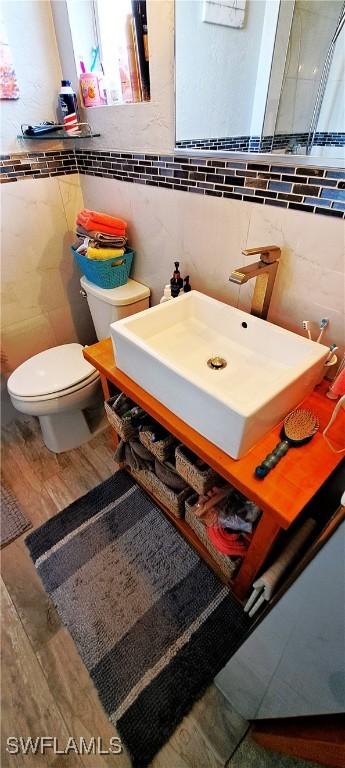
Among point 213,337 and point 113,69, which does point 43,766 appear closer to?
point 213,337

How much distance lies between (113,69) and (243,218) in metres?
0.81

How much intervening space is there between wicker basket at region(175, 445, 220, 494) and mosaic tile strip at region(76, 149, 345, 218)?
27.7 inches

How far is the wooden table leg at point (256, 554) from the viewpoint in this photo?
0.73 metres

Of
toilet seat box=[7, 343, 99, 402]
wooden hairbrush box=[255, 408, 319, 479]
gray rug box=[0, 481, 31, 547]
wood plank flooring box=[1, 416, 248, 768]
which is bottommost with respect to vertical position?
gray rug box=[0, 481, 31, 547]

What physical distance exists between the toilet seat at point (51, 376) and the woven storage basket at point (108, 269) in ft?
1.24

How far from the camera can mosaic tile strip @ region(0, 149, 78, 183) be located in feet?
4.17

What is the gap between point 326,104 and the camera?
1.02 meters

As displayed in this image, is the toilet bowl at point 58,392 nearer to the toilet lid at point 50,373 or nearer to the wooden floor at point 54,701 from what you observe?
the toilet lid at point 50,373

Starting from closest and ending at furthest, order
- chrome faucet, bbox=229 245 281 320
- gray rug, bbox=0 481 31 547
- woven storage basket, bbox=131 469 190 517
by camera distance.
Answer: chrome faucet, bbox=229 245 281 320
woven storage basket, bbox=131 469 190 517
gray rug, bbox=0 481 31 547

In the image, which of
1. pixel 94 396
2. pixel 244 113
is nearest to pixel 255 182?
pixel 244 113

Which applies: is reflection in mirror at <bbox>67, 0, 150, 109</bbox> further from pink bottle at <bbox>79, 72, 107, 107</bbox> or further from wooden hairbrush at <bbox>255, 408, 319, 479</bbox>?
wooden hairbrush at <bbox>255, 408, 319, 479</bbox>

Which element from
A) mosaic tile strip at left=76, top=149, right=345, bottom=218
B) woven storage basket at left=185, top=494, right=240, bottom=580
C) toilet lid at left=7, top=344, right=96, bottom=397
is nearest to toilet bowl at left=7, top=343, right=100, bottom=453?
toilet lid at left=7, top=344, right=96, bottom=397

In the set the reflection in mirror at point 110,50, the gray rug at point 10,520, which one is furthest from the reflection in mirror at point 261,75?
the gray rug at point 10,520

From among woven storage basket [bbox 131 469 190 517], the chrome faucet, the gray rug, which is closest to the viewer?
the chrome faucet
